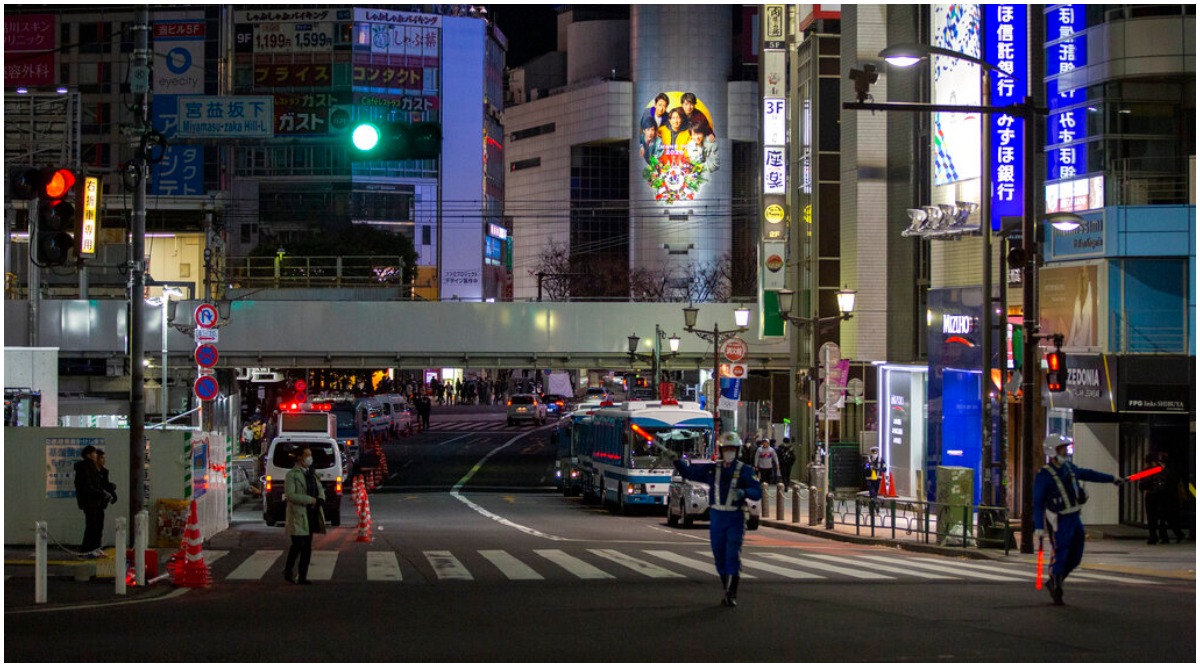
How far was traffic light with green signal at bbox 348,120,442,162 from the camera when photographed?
57.1 ft

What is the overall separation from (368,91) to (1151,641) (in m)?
110

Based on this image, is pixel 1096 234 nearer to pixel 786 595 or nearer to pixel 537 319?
pixel 786 595

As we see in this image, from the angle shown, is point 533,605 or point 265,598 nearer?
point 533,605

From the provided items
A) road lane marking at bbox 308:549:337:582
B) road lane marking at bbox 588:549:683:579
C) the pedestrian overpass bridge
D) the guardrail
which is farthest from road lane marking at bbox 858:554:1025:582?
the pedestrian overpass bridge

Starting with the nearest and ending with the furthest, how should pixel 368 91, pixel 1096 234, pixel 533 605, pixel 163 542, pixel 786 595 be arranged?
pixel 533 605 < pixel 786 595 < pixel 163 542 < pixel 1096 234 < pixel 368 91

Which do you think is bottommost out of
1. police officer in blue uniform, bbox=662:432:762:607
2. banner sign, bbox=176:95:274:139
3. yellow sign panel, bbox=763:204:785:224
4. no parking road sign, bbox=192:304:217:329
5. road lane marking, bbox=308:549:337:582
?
road lane marking, bbox=308:549:337:582

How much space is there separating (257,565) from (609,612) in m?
8.84

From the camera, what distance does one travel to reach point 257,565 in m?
21.3

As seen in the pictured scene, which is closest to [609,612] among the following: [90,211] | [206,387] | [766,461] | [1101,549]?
[90,211]

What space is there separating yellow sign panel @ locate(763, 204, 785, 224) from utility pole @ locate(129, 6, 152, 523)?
31197 millimetres

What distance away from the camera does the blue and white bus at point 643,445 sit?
36.5 meters

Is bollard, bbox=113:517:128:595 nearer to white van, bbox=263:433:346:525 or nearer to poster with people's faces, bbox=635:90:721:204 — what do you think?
white van, bbox=263:433:346:525

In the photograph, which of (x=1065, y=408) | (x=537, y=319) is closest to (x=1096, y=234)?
(x=1065, y=408)

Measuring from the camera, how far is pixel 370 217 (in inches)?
4717
